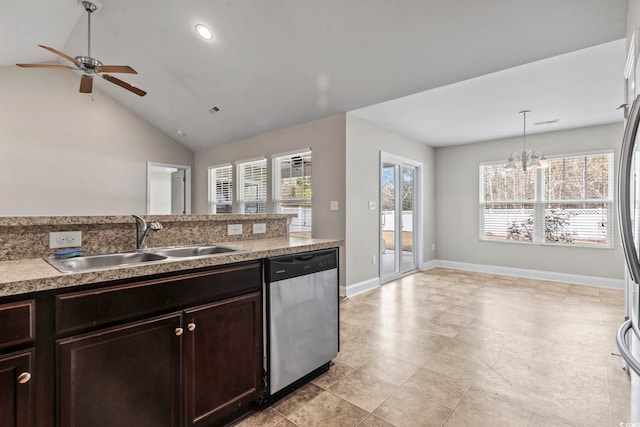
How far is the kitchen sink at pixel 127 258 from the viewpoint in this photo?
142 centimetres

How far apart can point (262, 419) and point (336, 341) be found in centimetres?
72

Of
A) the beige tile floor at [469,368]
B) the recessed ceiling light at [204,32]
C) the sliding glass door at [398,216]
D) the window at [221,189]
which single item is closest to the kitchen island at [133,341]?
the beige tile floor at [469,368]

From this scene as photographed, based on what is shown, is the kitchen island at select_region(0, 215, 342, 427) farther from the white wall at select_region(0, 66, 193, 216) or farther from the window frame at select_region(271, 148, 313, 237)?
the white wall at select_region(0, 66, 193, 216)

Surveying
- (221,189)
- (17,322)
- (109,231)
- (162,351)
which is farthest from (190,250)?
(221,189)

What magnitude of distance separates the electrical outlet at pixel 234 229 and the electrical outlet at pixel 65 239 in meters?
0.90

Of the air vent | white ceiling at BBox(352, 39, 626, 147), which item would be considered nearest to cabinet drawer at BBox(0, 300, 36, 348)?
white ceiling at BBox(352, 39, 626, 147)

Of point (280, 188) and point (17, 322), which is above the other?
point (280, 188)

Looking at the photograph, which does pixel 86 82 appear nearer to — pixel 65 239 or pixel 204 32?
pixel 204 32

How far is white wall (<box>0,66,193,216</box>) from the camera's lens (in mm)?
4547

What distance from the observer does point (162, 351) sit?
1.35 m

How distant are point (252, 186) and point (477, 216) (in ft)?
14.6

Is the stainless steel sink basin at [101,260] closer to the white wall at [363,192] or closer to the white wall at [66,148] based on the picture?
the white wall at [363,192]

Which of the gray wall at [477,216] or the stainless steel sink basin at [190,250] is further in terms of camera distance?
the gray wall at [477,216]

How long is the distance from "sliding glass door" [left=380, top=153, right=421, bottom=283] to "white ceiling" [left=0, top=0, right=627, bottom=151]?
39.1 inches
